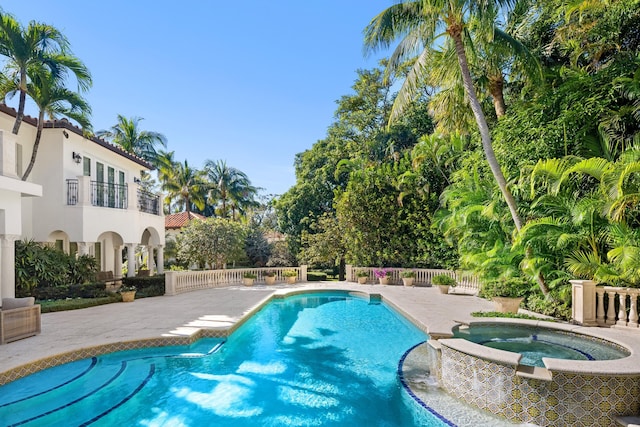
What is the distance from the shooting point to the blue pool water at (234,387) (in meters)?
5.84

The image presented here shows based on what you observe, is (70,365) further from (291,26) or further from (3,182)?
(291,26)

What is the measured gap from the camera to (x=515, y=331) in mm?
8062

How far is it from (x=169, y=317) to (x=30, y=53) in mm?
10823

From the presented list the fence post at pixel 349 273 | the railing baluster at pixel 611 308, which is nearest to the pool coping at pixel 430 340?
the railing baluster at pixel 611 308

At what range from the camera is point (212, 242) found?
23641mm

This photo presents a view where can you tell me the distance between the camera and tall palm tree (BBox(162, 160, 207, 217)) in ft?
115

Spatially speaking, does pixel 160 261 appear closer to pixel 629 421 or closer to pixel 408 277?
pixel 408 277

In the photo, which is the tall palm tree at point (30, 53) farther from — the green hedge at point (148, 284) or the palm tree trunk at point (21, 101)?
the green hedge at point (148, 284)

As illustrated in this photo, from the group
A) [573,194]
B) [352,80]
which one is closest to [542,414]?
[573,194]

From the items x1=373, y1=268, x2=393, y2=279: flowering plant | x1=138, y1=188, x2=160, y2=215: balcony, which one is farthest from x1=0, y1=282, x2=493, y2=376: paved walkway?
x1=138, y1=188, x2=160, y2=215: balcony

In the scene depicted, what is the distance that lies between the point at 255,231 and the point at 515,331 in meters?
23.6

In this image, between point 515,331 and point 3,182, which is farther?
point 3,182

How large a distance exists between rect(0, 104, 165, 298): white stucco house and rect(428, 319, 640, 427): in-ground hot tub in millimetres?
12526

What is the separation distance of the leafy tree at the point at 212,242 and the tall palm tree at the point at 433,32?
15.5 metres
